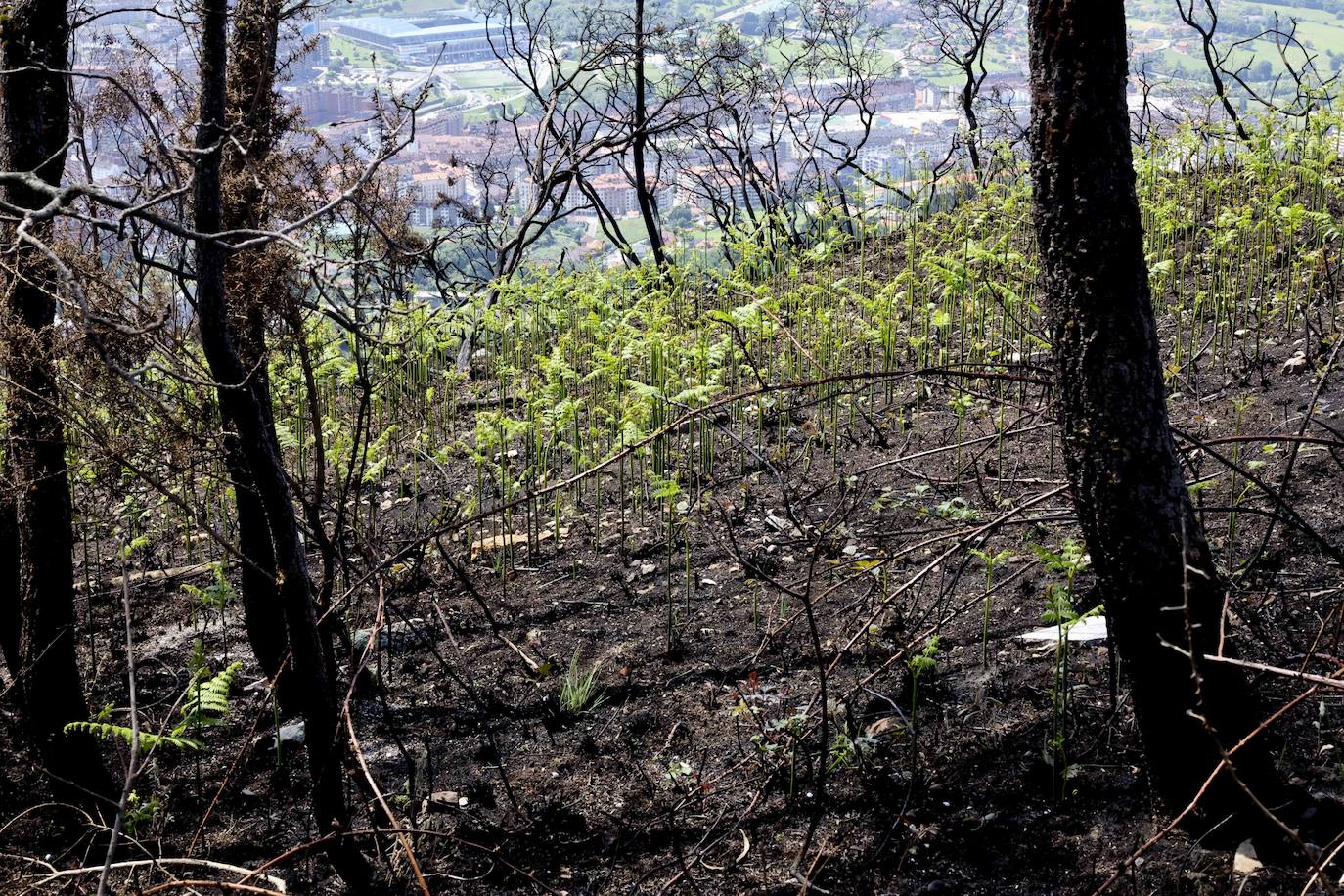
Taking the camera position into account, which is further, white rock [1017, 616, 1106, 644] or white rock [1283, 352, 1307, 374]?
white rock [1283, 352, 1307, 374]

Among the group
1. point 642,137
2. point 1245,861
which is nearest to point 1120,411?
point 1245,861

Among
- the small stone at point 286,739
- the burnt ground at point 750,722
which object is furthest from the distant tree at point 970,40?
the small stone at point 286,739

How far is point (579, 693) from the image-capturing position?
4.59m

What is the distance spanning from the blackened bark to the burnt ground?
0.24 m

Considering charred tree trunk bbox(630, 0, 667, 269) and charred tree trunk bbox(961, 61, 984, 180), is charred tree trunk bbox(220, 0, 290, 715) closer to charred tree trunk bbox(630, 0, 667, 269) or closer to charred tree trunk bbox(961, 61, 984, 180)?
charred tree trunk bbox(630, 0, 667, 269)

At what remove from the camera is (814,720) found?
13.3 feet

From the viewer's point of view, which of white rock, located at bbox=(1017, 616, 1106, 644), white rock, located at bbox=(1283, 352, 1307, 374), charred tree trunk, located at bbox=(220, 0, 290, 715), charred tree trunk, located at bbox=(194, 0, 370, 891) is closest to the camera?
charred tree trunk, located at bbox=(194, 0, 370, 891)

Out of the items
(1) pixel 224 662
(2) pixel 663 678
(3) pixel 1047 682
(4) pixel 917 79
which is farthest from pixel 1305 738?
(4) pixel 917 79

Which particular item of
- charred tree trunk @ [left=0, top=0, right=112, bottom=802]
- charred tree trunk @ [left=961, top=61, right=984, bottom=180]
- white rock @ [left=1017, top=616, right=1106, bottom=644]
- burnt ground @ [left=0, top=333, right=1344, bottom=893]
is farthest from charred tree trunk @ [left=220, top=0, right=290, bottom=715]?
charred tree trunk @ [left=961, top=61, right=984, bottom=180]

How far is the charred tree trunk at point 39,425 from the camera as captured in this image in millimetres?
3836

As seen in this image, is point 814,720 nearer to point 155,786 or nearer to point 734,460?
point 155,786

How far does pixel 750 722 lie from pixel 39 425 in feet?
9.64

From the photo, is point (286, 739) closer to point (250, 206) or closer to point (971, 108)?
point (250, 206)

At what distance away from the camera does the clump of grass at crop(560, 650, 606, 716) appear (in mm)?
4578
